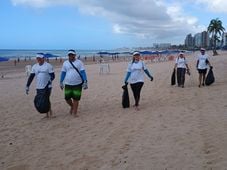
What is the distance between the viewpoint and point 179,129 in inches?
271

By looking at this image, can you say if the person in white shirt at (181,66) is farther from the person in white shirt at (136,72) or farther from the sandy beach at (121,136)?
the person in white shirt at (136,72)

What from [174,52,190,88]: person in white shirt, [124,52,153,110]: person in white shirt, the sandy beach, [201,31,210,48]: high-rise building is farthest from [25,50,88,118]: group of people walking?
[201,31,210,48]: high-rise building

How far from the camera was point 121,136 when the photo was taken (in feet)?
22.0

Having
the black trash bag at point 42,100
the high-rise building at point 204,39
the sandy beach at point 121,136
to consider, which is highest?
the high-rise building at point 204,39

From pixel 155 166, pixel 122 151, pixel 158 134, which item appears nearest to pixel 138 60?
pixel 158 134

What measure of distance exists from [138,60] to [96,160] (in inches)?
179

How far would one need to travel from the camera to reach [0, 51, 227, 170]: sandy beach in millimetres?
5266

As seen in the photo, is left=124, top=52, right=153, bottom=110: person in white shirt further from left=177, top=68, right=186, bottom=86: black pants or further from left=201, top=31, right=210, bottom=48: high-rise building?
left=201, top=31, right=210, bottom=48: high-rise building

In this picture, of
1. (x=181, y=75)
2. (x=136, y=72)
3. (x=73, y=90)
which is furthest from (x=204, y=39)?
(x=73, y=90)

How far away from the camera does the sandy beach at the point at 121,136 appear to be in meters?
5.27

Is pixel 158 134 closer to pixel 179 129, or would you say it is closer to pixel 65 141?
pixel 179 129

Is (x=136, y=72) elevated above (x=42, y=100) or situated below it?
above

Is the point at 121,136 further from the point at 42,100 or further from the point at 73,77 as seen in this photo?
the point at 42,100

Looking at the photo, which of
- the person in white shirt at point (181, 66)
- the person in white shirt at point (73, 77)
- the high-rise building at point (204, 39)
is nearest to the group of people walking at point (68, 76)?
the person in white shirt at point (73, 77)
